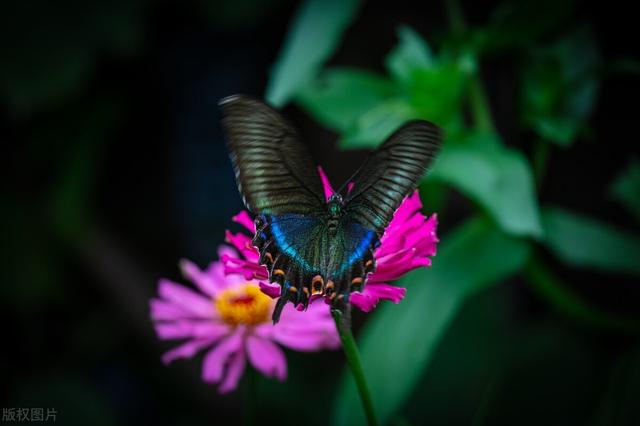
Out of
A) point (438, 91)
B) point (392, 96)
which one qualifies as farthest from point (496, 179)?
point (392, 96)

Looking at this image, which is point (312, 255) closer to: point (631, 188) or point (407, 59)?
point (407, 59)

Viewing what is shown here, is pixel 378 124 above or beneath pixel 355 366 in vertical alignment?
above

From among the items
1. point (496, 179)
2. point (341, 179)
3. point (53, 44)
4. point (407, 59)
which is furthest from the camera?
point (341, 179)

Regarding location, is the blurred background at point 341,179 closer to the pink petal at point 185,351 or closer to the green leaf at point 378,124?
the green leaf at point 378,124

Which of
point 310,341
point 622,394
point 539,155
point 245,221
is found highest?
point 539,155

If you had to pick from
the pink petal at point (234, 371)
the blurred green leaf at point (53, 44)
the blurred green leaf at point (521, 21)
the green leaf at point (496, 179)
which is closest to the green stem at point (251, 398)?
the pink petal at point (234, 371)

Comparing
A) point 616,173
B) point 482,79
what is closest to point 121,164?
point 482,79
